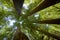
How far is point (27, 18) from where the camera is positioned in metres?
3.00

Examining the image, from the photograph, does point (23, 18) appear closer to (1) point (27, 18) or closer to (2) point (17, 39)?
(1) point (27, 18)

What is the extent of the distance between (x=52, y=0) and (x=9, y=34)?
1385mm

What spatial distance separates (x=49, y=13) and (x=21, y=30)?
2.58 ft

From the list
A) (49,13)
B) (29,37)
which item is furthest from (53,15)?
(29,37)

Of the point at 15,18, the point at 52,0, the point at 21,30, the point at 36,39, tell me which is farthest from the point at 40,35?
the point at 52,0

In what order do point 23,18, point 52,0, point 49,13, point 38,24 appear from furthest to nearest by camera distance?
point 38,24, point 49,13, point 23,18, point 52,0

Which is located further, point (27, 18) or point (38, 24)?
point (38, 24)

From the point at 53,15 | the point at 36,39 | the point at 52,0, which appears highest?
the point at 52,0

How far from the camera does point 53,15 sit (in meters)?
3.03

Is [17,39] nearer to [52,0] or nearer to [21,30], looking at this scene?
[21,30]

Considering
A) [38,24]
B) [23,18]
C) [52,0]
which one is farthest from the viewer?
[38,24]

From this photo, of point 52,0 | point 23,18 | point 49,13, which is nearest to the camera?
point 52,0

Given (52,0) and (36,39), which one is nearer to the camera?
(52,0)

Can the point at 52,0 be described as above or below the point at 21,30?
above
